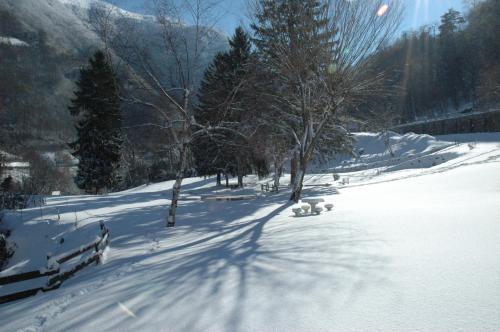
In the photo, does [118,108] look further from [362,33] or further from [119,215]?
[362,33]

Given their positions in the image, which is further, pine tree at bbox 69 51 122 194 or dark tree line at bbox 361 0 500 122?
dark tree line at bbox 361 0 500 122

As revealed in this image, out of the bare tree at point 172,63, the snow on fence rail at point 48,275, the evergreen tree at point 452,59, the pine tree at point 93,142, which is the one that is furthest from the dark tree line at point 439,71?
the snow on fence rail at point 48,275

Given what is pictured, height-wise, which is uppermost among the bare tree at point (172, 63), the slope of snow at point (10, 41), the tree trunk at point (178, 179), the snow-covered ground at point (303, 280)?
the slope of snow at point (10, 41)

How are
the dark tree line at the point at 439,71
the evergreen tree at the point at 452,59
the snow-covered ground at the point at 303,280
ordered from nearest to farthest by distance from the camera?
the snow-covered ground at the point at 303,280, the dark tree line at the point at 439,71, the evergreen tree at the point at 452,59

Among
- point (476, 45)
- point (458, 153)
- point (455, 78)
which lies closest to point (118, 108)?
point (458, 153)

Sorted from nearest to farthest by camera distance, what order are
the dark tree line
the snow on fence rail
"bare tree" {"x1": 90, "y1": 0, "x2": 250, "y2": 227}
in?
1. the snow on fence rail
2. "bare tree" {"x1": 90, "y1": 0, "x2": 250, "y2": 227}
3. the dark tree line

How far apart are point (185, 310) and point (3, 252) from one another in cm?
1079

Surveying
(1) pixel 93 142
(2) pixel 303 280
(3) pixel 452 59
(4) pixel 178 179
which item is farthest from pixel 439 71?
(2) pixel 303 280

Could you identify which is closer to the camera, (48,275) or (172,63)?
(48,275)

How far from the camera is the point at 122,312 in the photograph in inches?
179

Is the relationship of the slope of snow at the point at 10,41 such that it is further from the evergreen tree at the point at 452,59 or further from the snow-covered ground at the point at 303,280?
the evergreen tree at the point at 452,59

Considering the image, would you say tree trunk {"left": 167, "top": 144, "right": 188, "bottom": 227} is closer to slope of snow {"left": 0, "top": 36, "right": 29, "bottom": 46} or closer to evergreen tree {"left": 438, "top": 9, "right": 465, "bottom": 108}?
slope of snow {"left": 0, "top": 36, "right": 29, "bottom": 46}

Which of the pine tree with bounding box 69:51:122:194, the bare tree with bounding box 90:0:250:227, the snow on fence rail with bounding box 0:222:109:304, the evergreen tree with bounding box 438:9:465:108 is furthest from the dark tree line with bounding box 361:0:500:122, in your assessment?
the snow on fence rail with bounding box 0:222:109:304

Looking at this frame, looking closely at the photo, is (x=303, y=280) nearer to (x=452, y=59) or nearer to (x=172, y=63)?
(x=172, y=63)
